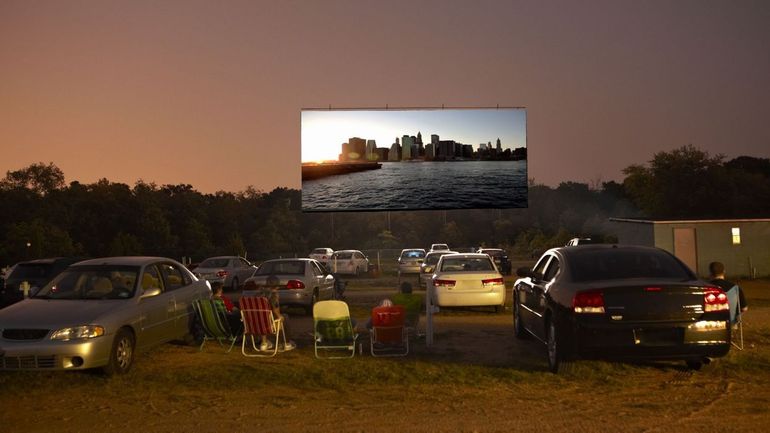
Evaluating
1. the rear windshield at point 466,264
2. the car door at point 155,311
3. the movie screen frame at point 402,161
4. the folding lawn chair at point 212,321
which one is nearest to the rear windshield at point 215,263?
the movie screen frame at point 402,161

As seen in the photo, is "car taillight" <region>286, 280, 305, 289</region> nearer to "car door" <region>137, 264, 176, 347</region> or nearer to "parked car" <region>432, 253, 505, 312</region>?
"parked car" <region>432, 253, 505, 312</region>

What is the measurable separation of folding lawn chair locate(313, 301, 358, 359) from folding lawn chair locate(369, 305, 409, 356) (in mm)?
345

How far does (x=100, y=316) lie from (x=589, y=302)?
5993 millimetres

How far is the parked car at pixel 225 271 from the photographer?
26.4m

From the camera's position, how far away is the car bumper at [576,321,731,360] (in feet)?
27.5

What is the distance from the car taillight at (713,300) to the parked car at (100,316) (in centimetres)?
716

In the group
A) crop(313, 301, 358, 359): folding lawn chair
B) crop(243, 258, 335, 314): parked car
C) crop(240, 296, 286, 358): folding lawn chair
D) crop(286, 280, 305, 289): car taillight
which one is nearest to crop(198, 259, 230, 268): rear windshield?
crop(243, 258, 335, 314): parked car

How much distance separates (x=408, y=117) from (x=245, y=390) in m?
18.8

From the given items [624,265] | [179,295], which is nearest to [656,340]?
[624,265]

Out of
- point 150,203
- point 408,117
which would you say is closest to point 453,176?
point 408,117

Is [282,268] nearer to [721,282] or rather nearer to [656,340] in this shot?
[721,282]

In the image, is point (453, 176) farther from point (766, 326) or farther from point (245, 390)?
point (245, 390)

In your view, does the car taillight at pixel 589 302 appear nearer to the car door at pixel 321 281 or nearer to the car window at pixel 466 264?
the car window at pixel 466 264

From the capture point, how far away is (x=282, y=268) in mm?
17969
